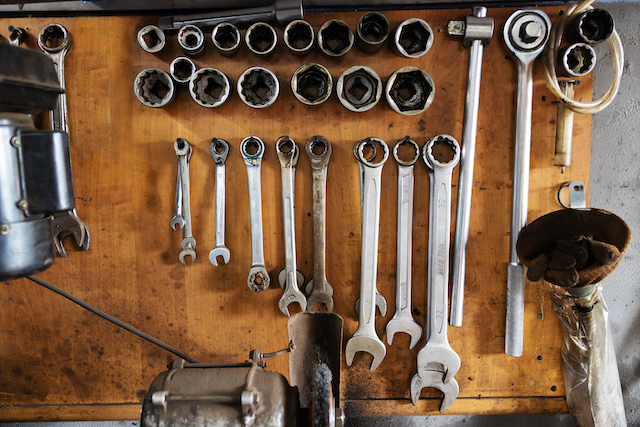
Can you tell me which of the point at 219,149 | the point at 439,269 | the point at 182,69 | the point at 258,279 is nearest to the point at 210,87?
the point at 182,69

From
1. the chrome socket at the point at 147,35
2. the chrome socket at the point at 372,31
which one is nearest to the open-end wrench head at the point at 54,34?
the chrome socket at the point at 147,35

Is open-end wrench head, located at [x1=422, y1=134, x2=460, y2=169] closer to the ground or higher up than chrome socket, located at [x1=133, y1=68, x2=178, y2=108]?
closer to the ground

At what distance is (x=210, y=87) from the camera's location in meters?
1.14

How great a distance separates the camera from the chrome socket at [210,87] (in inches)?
42.6

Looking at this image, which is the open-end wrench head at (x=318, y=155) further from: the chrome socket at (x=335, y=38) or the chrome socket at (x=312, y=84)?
the chrome socket at (x=335, y=38)

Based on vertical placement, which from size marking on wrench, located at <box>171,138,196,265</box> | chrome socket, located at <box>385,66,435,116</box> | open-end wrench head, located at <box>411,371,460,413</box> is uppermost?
chrome socket, located at <box>385,66,435,116</box>

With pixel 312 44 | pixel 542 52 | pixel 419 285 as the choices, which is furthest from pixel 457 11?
pixel 419 285

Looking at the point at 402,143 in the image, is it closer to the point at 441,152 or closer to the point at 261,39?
the point at 441,152

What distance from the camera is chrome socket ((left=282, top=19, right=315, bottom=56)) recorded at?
3.44 feet

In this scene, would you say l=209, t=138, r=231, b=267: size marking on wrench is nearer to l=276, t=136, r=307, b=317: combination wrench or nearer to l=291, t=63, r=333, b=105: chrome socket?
l=276, t=136, r=307, b=317: combination wrench

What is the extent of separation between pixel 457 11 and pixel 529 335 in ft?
3.53

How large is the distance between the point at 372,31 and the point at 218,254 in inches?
34.0

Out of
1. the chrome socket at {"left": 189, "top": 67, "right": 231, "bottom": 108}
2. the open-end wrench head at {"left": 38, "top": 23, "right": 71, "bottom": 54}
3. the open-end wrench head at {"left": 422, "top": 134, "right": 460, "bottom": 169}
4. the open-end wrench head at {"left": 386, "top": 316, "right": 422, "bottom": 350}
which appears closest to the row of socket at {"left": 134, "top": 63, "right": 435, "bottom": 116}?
the chrome socket at {"left": 189, "top": 67, "right": 231, "bottom": 108}

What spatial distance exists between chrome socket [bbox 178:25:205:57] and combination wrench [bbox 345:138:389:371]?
567mm
